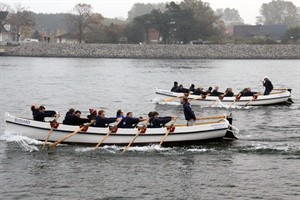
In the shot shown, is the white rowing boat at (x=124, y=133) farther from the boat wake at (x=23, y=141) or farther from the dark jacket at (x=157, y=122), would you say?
the dark jacket at (x=157, y=122)

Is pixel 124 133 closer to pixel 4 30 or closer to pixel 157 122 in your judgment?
pixel 157 122

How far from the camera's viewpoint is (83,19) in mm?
170625

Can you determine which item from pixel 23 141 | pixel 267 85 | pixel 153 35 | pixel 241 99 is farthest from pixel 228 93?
pixel 153 35

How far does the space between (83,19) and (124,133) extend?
145 metres

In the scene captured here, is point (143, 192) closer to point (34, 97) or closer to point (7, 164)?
point (7, 164)

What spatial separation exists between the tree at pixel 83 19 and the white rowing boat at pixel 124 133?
136 metres

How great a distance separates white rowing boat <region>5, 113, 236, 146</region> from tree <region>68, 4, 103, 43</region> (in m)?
136

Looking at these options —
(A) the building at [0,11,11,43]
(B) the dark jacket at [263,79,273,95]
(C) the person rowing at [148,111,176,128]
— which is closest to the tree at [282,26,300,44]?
(A) the building at [0,11,11,43]

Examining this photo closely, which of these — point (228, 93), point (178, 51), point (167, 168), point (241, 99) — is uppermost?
point (178, 51)

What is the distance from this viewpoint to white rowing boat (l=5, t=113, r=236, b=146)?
29.0 meters

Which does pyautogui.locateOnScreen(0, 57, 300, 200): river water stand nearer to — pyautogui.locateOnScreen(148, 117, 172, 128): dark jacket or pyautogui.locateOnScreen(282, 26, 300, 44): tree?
pyautogui.locateOnScreen(148, 117, 172, 128): dark jacket

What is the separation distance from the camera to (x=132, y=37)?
15488 centimetres

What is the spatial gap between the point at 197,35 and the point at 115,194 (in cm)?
12829

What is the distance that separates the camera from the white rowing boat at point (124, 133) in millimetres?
28953
